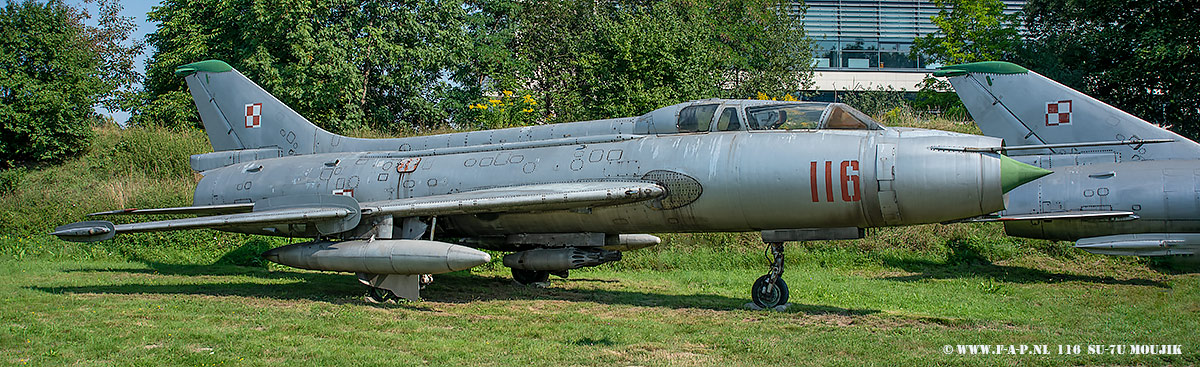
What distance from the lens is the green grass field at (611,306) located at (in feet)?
24.5

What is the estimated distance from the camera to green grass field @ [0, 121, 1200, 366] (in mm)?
7457

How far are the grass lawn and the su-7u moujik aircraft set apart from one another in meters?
0.74

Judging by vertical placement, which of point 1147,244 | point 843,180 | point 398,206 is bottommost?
point 1147,244

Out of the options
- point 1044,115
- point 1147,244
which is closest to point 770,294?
point 1147,244

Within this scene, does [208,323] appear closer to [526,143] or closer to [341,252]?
[341,252]

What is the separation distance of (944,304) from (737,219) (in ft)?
10.5

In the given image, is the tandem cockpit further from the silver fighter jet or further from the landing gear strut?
the silver fighter jet

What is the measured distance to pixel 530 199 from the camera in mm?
10289

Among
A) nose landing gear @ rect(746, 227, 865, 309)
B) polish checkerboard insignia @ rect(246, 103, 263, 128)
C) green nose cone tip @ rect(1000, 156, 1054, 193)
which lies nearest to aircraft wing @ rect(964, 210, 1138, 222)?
green nose cone tip @ rect(1000, 156, 1054, 193)

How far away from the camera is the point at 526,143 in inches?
477

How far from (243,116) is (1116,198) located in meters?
14.1

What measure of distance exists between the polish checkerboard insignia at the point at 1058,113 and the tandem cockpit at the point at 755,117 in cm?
557

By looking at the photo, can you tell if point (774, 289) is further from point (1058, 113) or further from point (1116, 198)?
point (1058, 113)

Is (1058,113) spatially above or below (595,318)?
above
